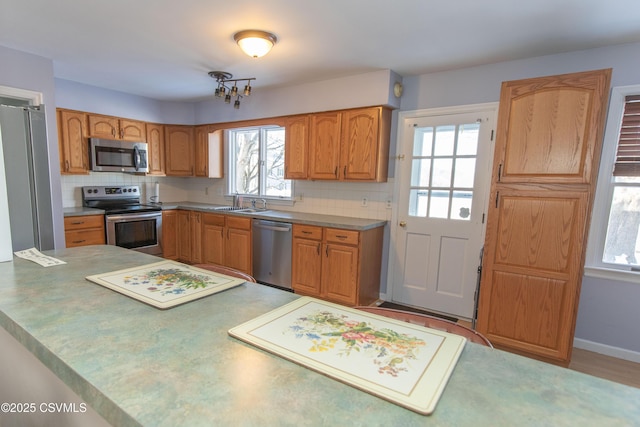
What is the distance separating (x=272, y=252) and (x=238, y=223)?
60 cm

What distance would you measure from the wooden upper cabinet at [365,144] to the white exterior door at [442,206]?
0.22 metres

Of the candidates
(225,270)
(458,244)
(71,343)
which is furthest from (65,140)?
(458,244)

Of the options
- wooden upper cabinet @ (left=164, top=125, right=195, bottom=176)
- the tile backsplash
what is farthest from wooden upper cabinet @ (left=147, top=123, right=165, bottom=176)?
the tile backsplash

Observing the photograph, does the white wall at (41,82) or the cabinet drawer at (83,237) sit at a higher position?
the white wall at (41,82)

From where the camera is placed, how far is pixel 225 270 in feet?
5.34

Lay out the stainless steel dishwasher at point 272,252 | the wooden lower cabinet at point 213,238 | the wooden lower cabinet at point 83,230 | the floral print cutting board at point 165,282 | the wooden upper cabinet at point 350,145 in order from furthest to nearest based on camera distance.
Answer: the wooden lower cabinet at point 213,238 → the stainless steel dishwasher at point 272,252 → the wooden lower cabinet at point 83,230 → the wooden upper cabinet at point 350,145 → the floral print cutting board at point 165,282

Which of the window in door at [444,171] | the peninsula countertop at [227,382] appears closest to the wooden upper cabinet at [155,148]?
the window in door at [444,171]

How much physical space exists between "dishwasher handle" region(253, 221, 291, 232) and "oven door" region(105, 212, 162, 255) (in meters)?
1.49

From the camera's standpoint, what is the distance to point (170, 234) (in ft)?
14.5

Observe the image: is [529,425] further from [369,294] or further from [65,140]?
[65,140]

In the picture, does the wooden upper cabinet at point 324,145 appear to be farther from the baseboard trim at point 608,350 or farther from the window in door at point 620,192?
the baseboard trim at point 608,350

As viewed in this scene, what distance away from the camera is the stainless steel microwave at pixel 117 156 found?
379 centimetres

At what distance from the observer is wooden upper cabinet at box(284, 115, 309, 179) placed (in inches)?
142

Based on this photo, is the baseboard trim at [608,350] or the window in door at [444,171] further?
the window in door at [444,171]
